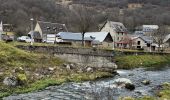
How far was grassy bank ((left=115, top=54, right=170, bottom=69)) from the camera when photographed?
228 ft

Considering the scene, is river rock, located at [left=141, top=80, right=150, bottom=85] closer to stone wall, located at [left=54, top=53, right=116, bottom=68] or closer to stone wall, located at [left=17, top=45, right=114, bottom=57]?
stone wall, located at [left=54, top=53, right=116, bottom=68]

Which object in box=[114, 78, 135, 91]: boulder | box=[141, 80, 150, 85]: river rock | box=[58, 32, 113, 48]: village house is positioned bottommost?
box=[141, 80, 150, 85]: river rock

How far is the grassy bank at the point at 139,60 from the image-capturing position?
69438mm

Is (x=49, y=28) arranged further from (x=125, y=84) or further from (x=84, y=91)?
(x=84, y=91)

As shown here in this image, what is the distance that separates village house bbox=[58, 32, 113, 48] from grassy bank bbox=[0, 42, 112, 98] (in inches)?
1113

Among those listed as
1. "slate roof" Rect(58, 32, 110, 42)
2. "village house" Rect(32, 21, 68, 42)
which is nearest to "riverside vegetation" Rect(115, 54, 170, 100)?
"slate roof" Rect(58, 32, 110, 42)

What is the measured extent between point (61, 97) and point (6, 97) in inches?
235

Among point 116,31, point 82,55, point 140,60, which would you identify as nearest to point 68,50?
point 82,55

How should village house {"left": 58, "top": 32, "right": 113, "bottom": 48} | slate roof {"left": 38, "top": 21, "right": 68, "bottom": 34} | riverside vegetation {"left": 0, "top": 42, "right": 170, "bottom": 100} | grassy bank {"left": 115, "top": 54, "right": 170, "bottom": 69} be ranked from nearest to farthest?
A: 1. riverside vegetation {"left": 0, "top": 42, "right": 170, "bottom": 100}
2. grassy bank {"left": 115, "top": 54, "right": 170, "bottom": 69}
3. village house {"left": 58, "top": 32, "right": 113, "bottom": 48}
4. slate roof {"left": 38, "top": 21, "right": 68, "bottom": 34}

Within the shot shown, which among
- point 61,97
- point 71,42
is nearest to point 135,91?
point 61,97

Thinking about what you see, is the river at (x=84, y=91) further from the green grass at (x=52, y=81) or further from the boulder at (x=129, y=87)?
the green grass at (x=52, y=81)

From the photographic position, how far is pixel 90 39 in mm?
91500

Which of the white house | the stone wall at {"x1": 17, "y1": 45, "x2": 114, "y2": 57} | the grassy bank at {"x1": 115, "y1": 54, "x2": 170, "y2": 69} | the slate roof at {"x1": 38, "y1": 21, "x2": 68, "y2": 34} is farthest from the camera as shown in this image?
the white house

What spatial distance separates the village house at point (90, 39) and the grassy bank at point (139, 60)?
15802 mm
